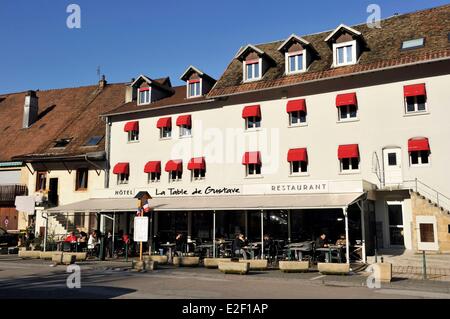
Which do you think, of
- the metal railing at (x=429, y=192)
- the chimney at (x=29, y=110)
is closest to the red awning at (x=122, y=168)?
the chimney at (x=29, y=110)

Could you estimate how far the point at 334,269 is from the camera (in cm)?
1669

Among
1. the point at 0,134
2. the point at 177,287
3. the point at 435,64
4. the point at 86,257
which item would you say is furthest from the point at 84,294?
the point at 0,134

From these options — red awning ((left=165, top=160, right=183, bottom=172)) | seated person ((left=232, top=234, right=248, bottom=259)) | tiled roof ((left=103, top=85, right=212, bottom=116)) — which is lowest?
seated person ((left=232, top=234, right=248, bottom=259))

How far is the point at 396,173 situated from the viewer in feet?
70.8

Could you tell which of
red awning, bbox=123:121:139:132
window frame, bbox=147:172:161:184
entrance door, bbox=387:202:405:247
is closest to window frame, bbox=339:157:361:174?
entrance door, bbox=387:202:405:247

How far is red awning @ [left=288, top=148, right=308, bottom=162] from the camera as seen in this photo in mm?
23125

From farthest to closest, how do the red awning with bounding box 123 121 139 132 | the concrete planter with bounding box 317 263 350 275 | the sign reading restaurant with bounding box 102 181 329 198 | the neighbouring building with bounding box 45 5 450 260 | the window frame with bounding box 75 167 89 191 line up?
the window frame with bounding box 75 167 89 191
the red awning with bounding box 123 121 139 132
the sign reading restaurant with bounding box 102 181 329 198
the neighbouring building with bounding box 45 5 450 260
the concrete planter with bounding box 317 263 350 275

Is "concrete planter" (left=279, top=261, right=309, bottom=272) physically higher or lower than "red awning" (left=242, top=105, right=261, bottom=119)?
lower

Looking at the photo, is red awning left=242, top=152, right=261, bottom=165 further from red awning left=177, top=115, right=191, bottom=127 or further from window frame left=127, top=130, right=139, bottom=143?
window frame left=127, top=130, right=139, bottom=143

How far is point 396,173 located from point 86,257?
15.2m

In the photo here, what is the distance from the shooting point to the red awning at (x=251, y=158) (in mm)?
24445

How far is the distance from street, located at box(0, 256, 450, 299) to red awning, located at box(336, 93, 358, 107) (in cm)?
884
